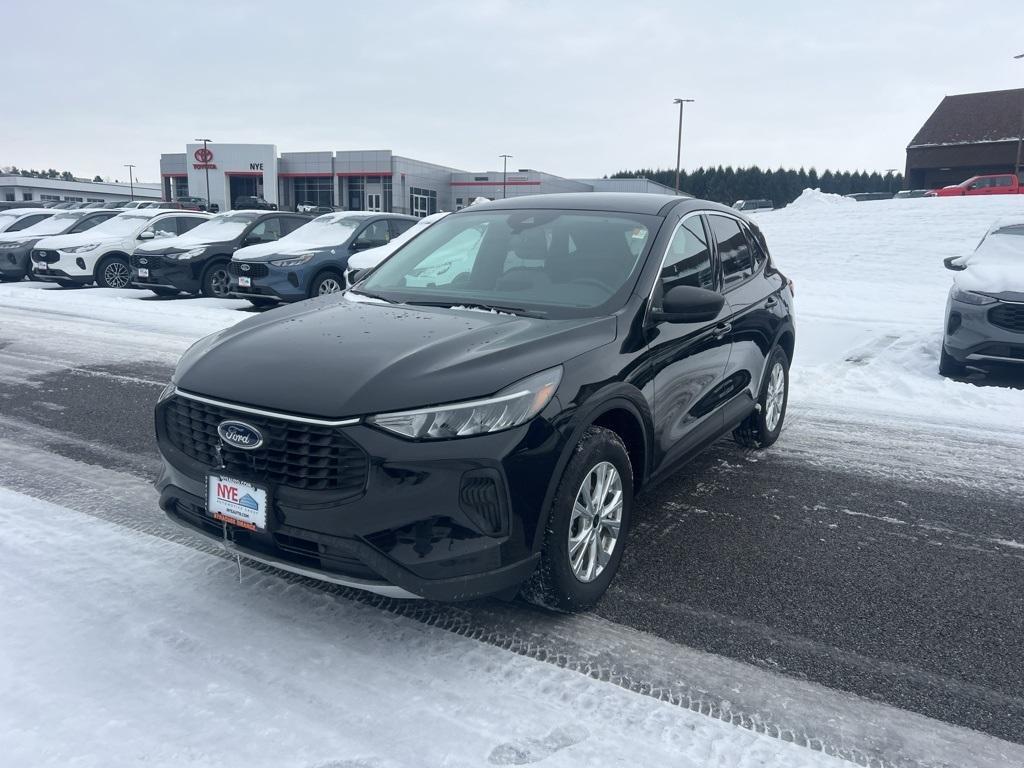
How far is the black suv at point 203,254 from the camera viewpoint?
1477 centimetres

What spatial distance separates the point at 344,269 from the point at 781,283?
338 inches

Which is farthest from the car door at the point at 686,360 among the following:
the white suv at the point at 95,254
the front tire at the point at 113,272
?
the front tire at the point at 113,272

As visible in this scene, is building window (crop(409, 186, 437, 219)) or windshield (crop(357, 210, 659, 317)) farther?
building window (crop(409, 186, 437, 219))

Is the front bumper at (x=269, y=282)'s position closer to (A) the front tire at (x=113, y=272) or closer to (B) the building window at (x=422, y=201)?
(A) the front tire at (x=113, y=272)

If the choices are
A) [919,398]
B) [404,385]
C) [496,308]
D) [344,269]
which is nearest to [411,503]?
[404,385]

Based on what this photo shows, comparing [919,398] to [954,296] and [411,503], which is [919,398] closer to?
[954,296]

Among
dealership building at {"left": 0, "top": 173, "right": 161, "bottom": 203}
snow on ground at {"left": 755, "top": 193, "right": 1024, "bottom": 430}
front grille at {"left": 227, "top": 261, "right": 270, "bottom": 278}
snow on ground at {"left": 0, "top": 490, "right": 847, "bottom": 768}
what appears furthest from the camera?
dealership building at {"left": 0, "top": 173, "right": 161, "bottom": 203}

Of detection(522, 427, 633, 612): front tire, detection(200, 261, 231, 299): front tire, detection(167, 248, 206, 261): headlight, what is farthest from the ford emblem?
detection(167, 248, 206, 261): headlight

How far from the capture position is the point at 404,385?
298cm

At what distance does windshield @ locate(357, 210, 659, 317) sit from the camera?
399 centimetres

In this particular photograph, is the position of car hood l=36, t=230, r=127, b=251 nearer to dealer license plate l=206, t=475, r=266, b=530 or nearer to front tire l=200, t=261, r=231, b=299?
front tire l=200, t=261, r=231, b=299

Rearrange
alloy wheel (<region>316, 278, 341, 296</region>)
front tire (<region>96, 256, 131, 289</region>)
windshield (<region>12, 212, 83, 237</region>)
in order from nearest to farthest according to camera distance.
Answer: alloy wheel (<region>316, 278, 341, 296</region>), front tire (<region>96, 256, 131, 289</region>), windshield (<region>12, 212, 83, 237</region>)

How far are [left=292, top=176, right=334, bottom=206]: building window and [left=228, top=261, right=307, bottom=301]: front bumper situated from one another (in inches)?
2203

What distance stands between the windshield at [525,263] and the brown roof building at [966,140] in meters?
56.6
